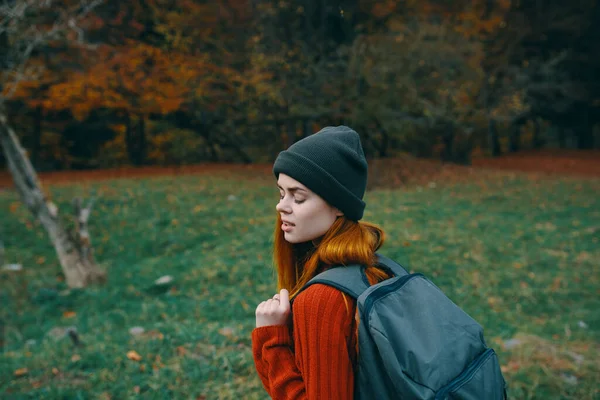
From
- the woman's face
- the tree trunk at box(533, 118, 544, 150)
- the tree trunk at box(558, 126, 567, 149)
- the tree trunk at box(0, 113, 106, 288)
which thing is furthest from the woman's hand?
the tree trunk at box(558, 126, 567, 149)

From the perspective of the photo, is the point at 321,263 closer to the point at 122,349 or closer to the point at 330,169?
the point at 330,169

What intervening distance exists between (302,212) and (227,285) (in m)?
4.99

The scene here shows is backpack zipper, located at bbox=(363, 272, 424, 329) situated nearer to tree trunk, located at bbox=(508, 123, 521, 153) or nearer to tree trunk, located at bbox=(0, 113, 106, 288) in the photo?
tree trunk, located at bbox=(0, 113, 106, 288)

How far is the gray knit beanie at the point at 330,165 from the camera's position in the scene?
1.63m

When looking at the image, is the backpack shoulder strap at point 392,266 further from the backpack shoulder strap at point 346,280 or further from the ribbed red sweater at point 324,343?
the ribbed red sweater at point 324,343

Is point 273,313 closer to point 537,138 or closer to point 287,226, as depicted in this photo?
point 287,226

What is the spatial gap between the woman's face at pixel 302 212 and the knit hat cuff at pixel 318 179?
28 mm

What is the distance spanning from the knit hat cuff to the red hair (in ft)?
0.27

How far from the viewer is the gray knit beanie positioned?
5.36 ft

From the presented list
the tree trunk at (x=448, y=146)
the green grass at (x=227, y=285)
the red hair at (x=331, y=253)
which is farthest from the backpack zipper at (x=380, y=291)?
the tree trunk at (x=448, y=146)

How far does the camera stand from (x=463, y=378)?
4.52 ft

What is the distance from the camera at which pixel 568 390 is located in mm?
3693

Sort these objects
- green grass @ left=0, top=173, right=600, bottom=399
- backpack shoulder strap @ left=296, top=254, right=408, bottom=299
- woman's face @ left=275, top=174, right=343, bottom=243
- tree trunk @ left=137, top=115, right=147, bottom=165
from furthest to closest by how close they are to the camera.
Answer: tree trunk @ left=137, top=115, right=147, bottom=165, green grass @ left=0, top=173, right=600, bottom=399, woman's face @ left=275, top=174, right=343, bottom=243, backpack shoulder strap @ left=296, top=254, right=408, bottom=299

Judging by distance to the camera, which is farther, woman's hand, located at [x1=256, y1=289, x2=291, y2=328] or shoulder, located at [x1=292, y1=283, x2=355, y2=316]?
woman's hand, located at [x1=256, y1=289, x2=291, y2=328]
